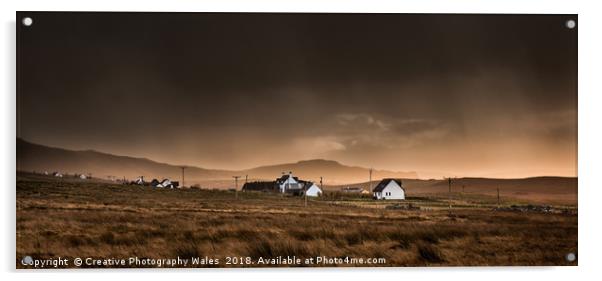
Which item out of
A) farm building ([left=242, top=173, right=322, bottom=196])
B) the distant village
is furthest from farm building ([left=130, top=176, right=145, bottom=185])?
farm building ([left=242, top=173, right=322, bottom=196])

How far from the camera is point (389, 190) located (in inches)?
177

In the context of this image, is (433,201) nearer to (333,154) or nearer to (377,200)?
(377,200)

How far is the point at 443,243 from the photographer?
446cm

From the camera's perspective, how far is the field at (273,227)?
4.26 meters

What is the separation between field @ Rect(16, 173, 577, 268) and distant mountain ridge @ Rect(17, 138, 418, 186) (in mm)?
104

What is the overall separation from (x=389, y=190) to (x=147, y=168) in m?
1.78

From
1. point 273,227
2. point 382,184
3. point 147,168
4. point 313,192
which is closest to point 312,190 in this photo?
point 313,192

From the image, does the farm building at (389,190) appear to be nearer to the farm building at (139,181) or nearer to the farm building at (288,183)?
the farm building at (288,183)

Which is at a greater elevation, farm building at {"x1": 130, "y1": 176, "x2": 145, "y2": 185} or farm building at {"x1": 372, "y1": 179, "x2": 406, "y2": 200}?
farm building at {"x1": 130, "y1": 176, "x2": 145, "y2": 185}

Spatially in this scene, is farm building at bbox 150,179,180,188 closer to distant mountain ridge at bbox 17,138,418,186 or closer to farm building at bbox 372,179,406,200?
distant mountain ridge at bbox 17,138,418,186

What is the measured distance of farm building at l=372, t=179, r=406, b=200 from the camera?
177 inches

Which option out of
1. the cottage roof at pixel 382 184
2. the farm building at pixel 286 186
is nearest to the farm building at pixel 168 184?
the farm building at pixel 286 186

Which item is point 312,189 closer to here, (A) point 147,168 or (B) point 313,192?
(B) point 313,192

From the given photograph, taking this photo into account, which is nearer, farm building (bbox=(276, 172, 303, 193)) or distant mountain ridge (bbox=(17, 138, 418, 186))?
distant mountain ridge (bbox=(17, 138, 418, 186))
